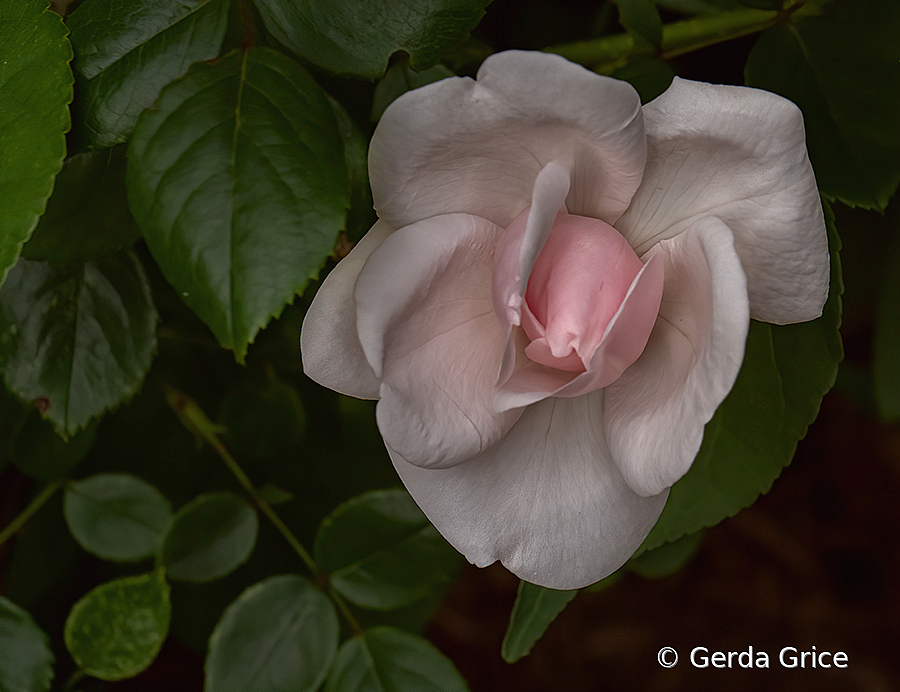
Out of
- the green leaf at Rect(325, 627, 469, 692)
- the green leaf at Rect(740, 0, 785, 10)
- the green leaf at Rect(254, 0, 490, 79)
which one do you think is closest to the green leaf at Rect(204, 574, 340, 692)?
the green leaf at Rect(325, 627, 469, 692)

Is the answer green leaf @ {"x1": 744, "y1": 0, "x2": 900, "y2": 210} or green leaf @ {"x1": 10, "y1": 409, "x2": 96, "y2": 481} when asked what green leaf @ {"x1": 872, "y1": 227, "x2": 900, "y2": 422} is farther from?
green leaf @ {"x1": 10, "y1": 409, "x2": 96, "y2": 481}

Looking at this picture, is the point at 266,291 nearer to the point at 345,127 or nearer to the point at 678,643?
the point at 345,127

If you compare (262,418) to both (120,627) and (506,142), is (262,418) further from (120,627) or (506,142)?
(506,142)

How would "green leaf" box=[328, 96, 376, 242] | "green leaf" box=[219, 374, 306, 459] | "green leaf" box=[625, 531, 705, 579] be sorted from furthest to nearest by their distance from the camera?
"green leaf" box=[625, 531, 705, 579] → "green leaf" box=[219, 374, 306, 459] → "green leaf" box=[328, 96, 376, 242]

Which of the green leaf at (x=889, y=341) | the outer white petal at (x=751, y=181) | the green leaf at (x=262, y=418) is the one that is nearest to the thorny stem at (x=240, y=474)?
the green leaf at (x=262, y=418)

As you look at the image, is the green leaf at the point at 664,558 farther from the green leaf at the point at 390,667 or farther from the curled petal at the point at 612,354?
the curled petal at the point at 612,354

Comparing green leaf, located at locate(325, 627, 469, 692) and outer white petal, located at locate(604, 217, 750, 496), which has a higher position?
outer white petal, located at locate(604, 217, 750, 496)
